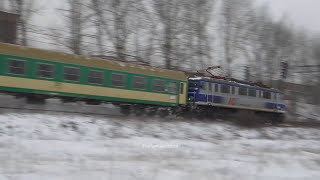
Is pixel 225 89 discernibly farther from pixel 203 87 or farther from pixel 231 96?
pixel 203 87

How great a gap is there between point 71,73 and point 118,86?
317 cm

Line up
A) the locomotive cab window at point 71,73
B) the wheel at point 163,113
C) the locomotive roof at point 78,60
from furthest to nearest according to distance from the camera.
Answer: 1. the wheel at point 163,113
2. the locomotive cab window at point 71,73
3. the locomotive roof at point 78,60

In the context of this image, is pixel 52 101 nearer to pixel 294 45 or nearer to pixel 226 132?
pixel 226 132

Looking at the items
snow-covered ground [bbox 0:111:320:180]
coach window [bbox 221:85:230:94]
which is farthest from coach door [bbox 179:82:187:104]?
snow-covered ground [bbox 0:111:320:180]

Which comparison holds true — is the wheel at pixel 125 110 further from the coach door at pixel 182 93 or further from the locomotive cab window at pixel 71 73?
the coach door at pixel 182 93

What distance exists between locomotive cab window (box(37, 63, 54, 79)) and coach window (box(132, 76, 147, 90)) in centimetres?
543

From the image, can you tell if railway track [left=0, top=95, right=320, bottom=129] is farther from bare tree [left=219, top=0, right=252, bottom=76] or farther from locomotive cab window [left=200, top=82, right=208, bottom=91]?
bare tree [left=219, top=0, right=252, bottom=76]

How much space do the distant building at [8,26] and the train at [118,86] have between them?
12.8 metres

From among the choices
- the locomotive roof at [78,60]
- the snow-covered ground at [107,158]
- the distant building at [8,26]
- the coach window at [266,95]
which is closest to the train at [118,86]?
the locomotive roof at [78,60]

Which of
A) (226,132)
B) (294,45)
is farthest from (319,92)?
(226,132)

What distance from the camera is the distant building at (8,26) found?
30.7m

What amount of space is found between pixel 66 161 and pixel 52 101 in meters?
13.0

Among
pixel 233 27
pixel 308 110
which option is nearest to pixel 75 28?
pixel 233 27

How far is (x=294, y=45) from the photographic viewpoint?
179 ft
